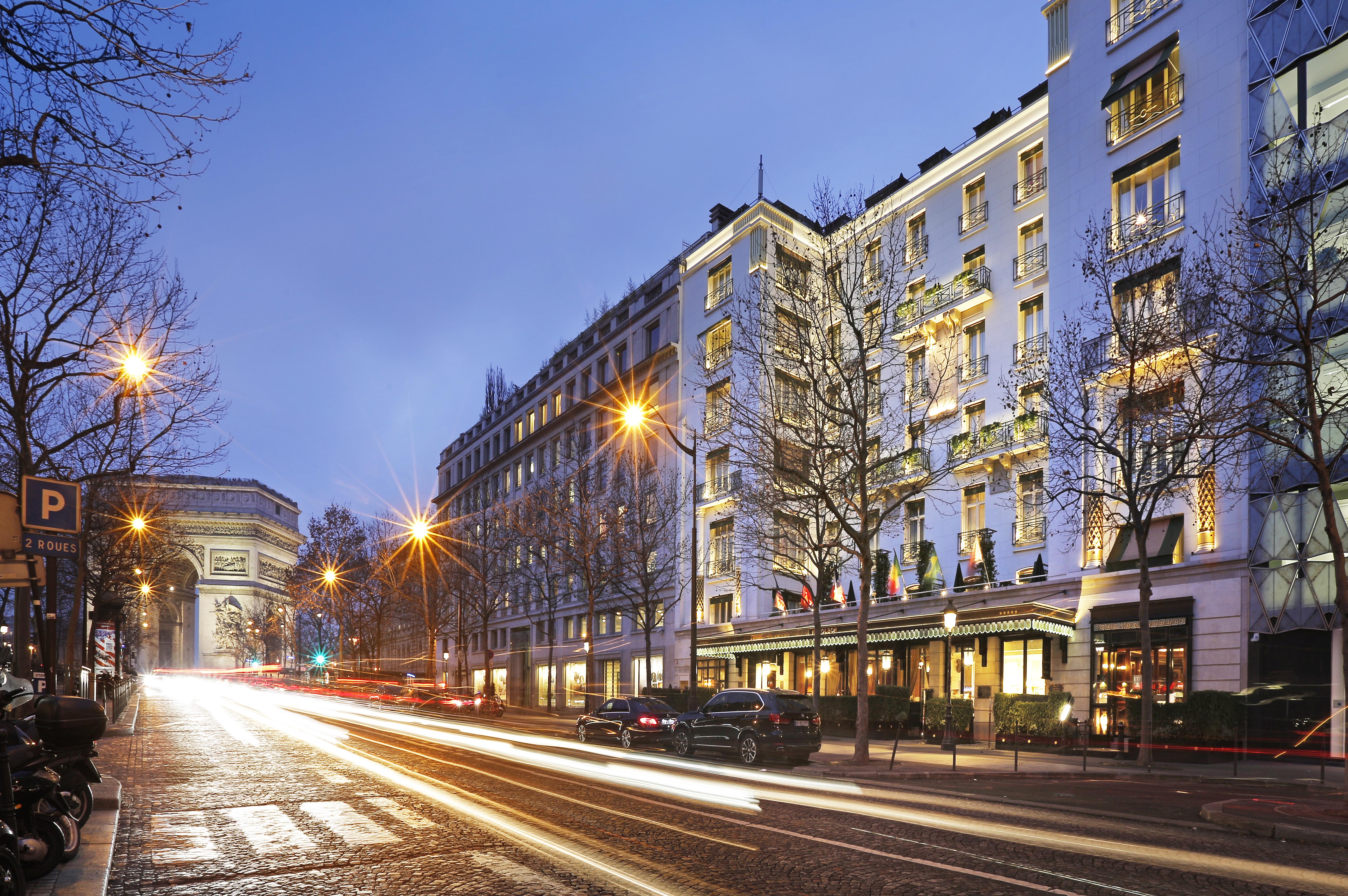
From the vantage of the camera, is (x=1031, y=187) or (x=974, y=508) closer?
(x=1031, y=187)

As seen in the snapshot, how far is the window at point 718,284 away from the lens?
1989 inches

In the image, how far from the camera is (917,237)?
4131 cm

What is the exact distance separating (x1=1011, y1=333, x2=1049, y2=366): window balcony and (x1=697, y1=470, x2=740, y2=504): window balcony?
50.4 feet

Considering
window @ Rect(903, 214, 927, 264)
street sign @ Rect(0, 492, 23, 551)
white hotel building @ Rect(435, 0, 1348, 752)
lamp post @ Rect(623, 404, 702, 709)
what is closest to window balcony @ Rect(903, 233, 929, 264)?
window @ Rect(903, 214, 927, 264)

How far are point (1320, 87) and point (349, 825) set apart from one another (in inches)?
1166

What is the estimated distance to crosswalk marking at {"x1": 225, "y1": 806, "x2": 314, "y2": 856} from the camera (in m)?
10.6

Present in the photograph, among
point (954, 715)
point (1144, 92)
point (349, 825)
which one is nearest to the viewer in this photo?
point (349, 825)

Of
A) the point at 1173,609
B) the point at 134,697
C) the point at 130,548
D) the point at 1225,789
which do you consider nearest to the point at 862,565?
the point at 1225,789

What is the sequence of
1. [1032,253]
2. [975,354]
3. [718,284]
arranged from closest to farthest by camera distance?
[1032,253]
[975,354]
[718,284]

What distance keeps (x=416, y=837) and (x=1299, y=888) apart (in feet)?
29.0

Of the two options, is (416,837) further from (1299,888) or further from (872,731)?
(872,731)

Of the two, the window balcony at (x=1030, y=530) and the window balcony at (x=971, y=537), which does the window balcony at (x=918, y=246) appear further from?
the window balcony at (x=1030, y=530)

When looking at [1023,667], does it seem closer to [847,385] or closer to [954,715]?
[954,715]

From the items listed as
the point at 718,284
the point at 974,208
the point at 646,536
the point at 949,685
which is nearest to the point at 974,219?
the point at 974,208
